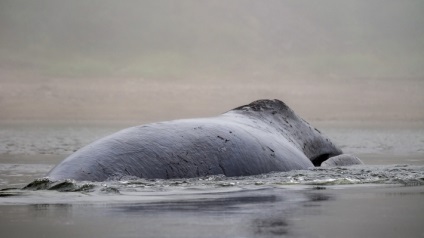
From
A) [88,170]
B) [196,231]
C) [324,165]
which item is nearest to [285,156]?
[324,165]

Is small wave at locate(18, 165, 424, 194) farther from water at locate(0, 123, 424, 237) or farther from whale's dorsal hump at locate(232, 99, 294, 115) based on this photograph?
whale's dorsal hump at locate(232, 99, 294, 115)

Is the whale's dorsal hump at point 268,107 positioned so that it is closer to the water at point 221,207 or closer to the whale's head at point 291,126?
the whale's head at point 291,126

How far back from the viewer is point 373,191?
11.5 metres

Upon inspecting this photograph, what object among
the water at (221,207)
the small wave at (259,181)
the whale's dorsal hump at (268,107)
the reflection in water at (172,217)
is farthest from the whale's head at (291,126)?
the reflection in water at (172,217)

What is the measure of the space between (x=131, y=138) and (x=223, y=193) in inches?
97.4

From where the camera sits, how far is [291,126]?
17.5 meters

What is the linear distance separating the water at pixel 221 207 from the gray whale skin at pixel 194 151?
0.32 m

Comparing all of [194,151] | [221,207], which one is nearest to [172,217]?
[221,207]

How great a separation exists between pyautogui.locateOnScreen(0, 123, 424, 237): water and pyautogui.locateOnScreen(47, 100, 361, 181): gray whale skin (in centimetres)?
32

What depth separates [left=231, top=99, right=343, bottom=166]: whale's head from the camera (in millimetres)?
17047

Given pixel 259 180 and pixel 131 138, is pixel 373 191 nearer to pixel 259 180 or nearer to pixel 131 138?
pixel 259 180

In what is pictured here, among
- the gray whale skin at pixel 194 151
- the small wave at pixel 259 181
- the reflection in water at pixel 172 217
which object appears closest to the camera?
the reflection in water at pixel 172 217

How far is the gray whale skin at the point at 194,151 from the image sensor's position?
12.3m

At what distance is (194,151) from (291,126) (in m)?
4.63
